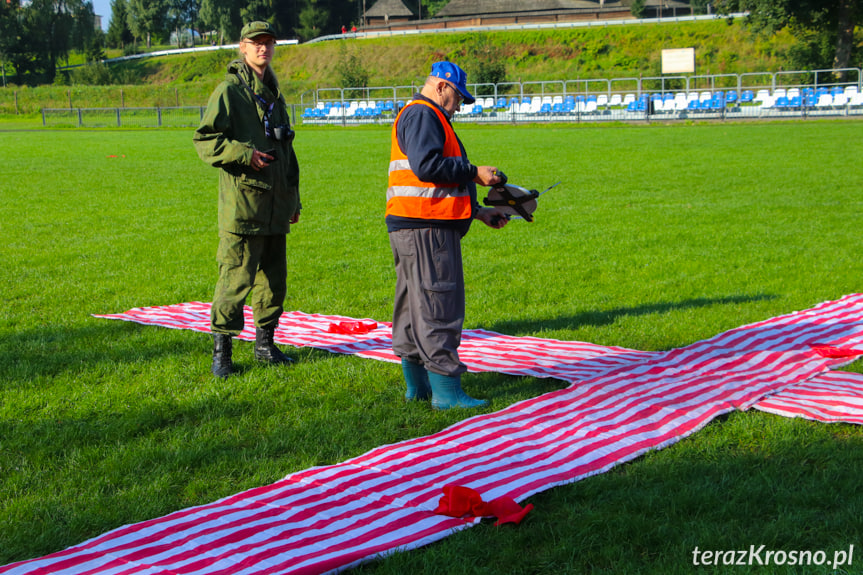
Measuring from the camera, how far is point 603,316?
6703 mm

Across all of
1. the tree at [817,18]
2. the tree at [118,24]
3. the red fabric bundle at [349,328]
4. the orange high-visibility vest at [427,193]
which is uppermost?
the tree at [118,24]

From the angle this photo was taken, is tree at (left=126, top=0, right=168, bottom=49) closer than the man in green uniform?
No

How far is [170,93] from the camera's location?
71062mm

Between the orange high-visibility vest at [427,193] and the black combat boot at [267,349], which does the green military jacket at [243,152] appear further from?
the orange high-visibility vest at [427,193]

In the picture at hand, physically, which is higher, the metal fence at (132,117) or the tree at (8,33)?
the tree at (8,33)

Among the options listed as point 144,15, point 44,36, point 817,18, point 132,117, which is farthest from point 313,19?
point 817,18

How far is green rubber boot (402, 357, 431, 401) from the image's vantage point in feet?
15.5

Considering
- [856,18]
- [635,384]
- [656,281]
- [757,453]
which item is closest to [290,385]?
[635,384]

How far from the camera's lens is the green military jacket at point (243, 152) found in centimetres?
495

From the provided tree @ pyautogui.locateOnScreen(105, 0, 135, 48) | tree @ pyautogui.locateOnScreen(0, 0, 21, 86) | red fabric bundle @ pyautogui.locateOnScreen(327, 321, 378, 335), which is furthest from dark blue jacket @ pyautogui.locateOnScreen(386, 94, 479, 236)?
tree @ pyautogui.locateOnScreen(105, 0, 135, 48)

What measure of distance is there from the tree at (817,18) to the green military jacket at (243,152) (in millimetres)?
49187

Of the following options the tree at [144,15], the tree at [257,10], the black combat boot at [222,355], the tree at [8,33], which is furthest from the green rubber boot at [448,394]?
the tree at [144,15]

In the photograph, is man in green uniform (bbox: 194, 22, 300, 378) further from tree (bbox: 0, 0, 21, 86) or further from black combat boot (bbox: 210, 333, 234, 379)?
tree (bbox: 0, 0, 21, 86)

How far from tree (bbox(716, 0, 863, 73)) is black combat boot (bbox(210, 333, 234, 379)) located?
49641 millimetres
